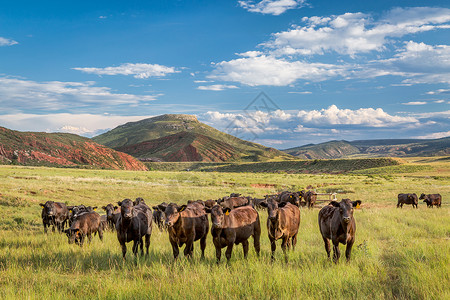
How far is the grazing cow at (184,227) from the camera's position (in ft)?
30.2

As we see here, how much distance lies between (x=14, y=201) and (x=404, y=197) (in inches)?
Result: 1202

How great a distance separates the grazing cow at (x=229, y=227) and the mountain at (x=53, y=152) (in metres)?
95.9

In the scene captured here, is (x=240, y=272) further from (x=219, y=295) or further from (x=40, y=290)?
(x=40, y=290)

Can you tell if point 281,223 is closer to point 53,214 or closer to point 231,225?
point 231,225

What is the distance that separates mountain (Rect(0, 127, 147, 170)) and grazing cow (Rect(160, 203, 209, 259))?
311ft

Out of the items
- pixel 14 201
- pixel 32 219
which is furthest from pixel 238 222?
pixel 14 201

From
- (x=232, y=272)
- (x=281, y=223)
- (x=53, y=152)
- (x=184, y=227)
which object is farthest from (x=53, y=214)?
(x=53, y=152)

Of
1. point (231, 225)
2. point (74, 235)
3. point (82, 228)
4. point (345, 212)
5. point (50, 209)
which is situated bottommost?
point (74, 235)

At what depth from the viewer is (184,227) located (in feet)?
31.5

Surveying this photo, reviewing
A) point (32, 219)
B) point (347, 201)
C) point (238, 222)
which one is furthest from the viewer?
point (32, 219)

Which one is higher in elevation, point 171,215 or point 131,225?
point 171,215

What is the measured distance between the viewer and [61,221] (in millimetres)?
16734

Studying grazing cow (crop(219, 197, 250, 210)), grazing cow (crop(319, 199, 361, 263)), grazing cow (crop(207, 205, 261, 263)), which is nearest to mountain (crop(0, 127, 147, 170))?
grazing cow (crop(219, 197, 250, 210))

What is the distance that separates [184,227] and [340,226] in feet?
14.9
